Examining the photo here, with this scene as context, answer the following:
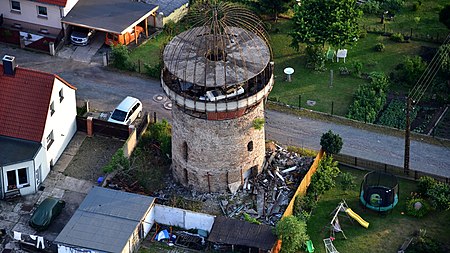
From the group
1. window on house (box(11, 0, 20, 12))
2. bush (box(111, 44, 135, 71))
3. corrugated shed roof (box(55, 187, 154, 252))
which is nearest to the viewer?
corrugated shed roof (box(55, 187, 154, 252))

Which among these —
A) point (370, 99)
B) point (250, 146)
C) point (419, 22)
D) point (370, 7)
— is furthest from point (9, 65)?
point (419, 22)

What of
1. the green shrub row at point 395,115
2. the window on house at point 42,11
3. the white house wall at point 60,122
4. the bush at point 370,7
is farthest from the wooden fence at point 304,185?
the window on house at point 42,11

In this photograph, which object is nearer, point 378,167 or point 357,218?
point 357,218

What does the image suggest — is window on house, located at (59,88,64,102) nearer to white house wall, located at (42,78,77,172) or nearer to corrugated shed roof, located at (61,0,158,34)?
white house wall, located at (42,78,77,172)

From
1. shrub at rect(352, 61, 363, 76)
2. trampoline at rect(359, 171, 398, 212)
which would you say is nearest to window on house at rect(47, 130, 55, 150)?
trampoline at rect(359, 171, 398, 212)

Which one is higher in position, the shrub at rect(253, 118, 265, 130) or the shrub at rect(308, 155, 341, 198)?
the shrub at rect(253, 118, 265, 130)

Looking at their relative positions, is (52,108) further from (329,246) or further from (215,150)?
(329,246)

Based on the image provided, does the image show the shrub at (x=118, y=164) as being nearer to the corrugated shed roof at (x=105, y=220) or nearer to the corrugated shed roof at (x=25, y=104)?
the corrugated shed roof at (x=105, y=220)
